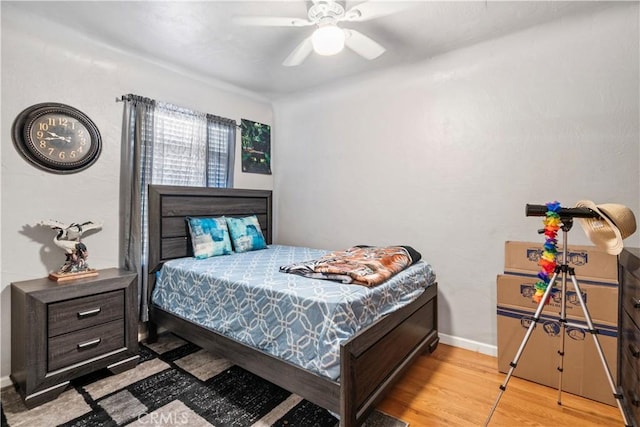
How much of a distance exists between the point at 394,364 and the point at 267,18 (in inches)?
94.3

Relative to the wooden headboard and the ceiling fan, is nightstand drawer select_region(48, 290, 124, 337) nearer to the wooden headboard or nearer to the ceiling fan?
the wooden headboard

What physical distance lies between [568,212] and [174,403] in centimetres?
249

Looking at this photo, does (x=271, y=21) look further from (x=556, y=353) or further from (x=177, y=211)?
(x=556, y=353)

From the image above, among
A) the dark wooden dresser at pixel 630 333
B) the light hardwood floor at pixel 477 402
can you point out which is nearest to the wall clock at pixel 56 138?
the light hardwood floor at pixel 477 402

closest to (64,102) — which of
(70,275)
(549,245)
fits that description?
(70,275)

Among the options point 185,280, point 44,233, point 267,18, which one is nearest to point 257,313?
point 185,280

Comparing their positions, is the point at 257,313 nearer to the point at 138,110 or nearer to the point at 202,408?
the point at 202,408

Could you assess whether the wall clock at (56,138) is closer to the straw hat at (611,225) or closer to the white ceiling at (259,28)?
the white ceiling at (259,28)

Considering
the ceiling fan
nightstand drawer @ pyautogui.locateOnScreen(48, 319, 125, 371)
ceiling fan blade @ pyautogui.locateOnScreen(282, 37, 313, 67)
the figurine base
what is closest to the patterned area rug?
nightstand drawer @ pyautogui.locateOnScreen(48, 319, 125, 371)

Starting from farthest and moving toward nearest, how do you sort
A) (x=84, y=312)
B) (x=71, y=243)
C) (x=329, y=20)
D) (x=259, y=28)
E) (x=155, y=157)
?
1. (x=155, y=157)
2. (x=259, y=28)
3. (x=71, y=243)
4. (x=84, y=312)
5. (x=329, y=20)

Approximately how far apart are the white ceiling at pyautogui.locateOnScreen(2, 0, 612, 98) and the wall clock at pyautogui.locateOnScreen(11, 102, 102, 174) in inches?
26.3

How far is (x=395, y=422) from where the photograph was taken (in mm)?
1744

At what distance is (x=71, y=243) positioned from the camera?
224 centimetres

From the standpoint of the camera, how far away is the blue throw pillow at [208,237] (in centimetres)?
282
